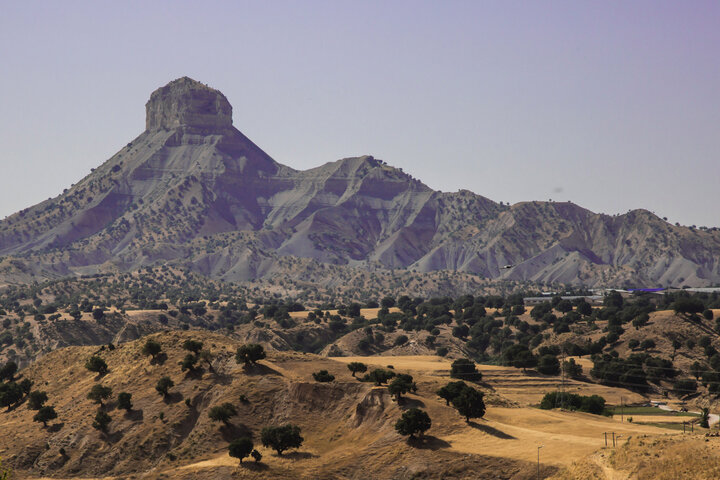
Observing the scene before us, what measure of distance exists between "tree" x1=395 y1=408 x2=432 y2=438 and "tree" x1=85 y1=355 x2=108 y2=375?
46497 millimetres

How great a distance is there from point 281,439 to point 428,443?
15.4 meters

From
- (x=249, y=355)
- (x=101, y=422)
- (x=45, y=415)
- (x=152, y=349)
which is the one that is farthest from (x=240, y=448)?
(x=45, y=415)

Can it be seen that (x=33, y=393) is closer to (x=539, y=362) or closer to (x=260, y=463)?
(x=260, y=463)

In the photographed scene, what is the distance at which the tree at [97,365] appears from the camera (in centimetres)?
12169

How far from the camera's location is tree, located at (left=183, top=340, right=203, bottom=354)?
116125 mm

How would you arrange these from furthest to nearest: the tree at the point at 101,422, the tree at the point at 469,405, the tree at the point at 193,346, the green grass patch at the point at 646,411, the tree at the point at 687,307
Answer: the tree at the point at 687,307 < the green grass patch at the point at 646,411 < the tree at the point at 193,346 < the tree at the point at 101,422 < the tree at the point at 469,405

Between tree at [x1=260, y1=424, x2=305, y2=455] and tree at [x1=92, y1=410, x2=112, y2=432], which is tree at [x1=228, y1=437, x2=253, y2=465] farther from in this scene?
tree at [x1=92, y1=410, x2=112, y2=432]

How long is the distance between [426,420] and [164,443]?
30.0m

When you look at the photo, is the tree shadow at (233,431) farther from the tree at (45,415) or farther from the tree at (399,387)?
the tree at (45,415)

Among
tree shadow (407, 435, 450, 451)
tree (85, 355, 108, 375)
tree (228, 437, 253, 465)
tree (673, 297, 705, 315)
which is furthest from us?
tree (673, 297, 705, 315)

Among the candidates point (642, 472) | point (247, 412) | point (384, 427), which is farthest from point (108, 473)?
point (642, 472)

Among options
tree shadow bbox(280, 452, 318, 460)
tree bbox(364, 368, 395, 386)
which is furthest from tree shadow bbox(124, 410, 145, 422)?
tree bbox(364, 368, 395, 386)

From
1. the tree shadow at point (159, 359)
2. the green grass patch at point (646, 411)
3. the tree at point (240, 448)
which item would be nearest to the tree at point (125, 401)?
the tree shadow at point (159, 359)

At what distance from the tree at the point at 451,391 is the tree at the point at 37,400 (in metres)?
50.8
